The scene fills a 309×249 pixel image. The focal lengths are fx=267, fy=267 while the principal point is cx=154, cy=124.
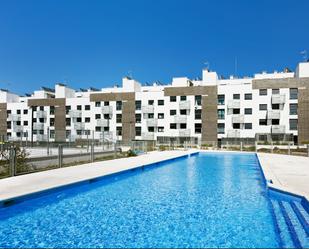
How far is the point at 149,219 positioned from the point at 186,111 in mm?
43614

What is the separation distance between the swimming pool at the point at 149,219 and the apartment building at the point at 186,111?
29.5 meters

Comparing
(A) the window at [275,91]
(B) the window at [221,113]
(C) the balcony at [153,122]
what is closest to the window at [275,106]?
(A) the window at [275,91]

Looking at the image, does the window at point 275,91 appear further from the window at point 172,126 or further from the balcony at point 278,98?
the window at point 172,126

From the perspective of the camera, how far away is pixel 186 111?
49500mm

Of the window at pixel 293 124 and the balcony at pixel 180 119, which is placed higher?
the balcony at pixel 180 119

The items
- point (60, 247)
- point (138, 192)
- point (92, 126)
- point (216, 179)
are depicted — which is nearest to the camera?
point (60, 247)

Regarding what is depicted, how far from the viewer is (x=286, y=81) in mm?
43562

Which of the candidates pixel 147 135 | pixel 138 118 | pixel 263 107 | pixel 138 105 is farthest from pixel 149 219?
pixel 138 105

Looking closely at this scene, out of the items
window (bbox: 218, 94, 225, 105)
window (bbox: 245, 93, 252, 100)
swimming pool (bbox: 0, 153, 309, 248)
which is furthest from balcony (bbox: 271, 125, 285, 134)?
swimming pool (bbox: 0, 153, 309, 248)

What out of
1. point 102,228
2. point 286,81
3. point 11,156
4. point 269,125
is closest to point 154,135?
point 269,125

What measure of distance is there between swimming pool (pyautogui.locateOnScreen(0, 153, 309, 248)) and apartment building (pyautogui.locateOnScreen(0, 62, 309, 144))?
29.5 meters

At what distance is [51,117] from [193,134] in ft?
107

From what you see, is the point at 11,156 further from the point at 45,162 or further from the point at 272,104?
the point at 272,104

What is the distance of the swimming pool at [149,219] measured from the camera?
17.3ft
